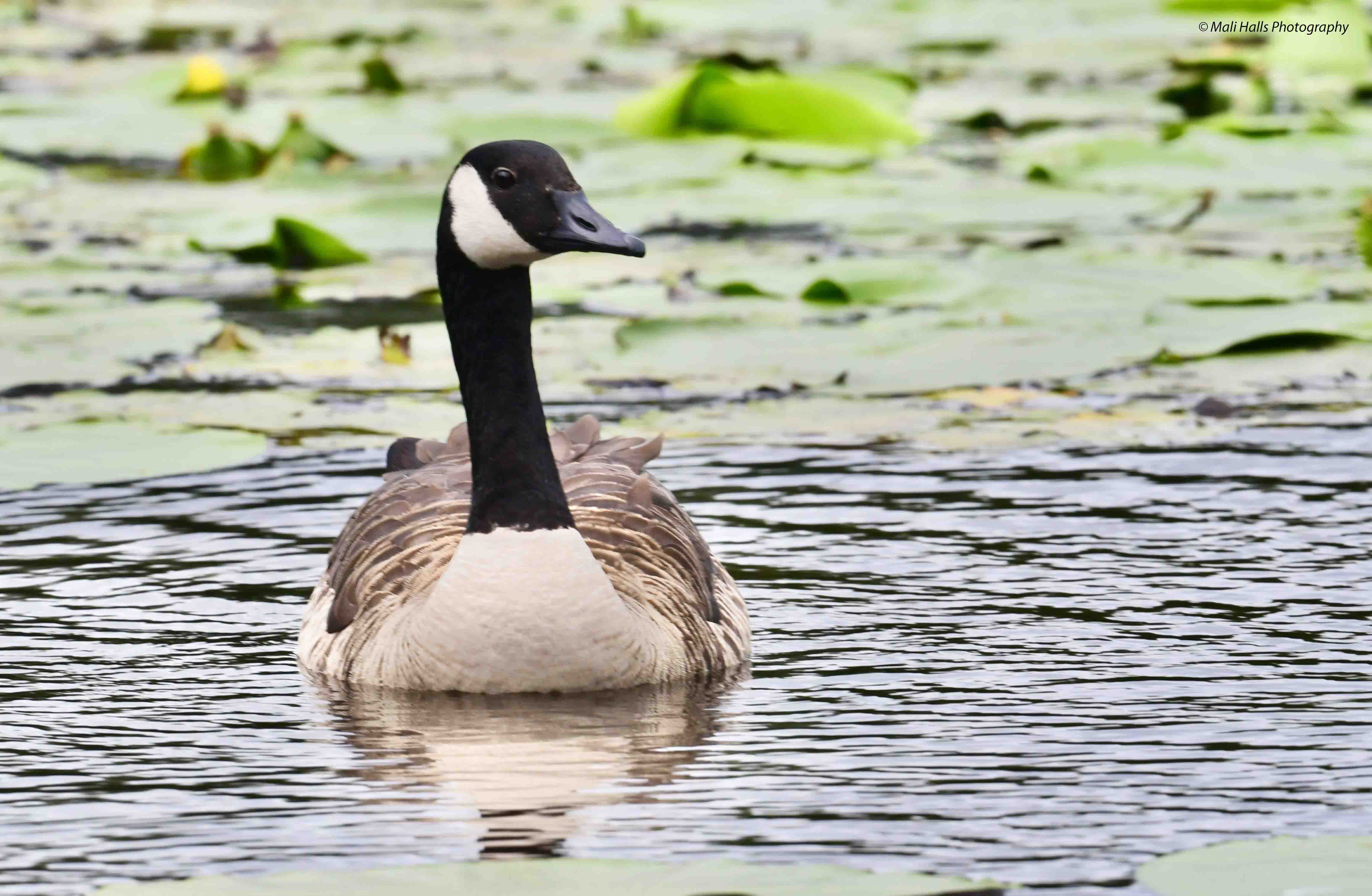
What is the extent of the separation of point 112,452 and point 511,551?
3132 mm

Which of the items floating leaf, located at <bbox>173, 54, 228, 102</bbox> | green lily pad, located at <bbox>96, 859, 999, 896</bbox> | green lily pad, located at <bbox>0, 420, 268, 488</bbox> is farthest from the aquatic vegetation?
green lily pad, located at <bbox>96, 859, 999, 896</bbox>

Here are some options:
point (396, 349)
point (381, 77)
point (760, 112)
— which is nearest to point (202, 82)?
point (381, 77)

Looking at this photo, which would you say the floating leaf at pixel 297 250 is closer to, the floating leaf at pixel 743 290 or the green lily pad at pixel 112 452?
the floating leaf at pixel 743 290

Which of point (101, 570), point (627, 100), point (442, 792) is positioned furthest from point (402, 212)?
point (442, 792)

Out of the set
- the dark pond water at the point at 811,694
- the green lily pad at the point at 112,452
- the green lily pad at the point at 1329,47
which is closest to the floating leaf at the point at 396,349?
the dark pond water at the point at 811,694

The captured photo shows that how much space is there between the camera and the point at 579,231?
25.0 ft

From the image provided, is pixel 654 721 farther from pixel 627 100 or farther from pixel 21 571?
pixel 627 100

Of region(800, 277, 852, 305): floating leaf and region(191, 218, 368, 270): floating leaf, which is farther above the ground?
region(191, 218, 368, 270): floating leaf

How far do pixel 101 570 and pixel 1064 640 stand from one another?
348 centimetres

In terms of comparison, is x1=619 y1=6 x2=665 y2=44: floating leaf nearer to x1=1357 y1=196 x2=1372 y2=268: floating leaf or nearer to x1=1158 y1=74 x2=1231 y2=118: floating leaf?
x1=1158 y1=74 x2=1231 y2=118: floating leaf

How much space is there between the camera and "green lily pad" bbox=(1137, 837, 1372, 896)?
555 cm

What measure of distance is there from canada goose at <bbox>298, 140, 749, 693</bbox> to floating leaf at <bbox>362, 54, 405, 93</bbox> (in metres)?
12.0

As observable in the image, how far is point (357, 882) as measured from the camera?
5.74 metres

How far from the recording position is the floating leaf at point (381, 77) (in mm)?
20141
